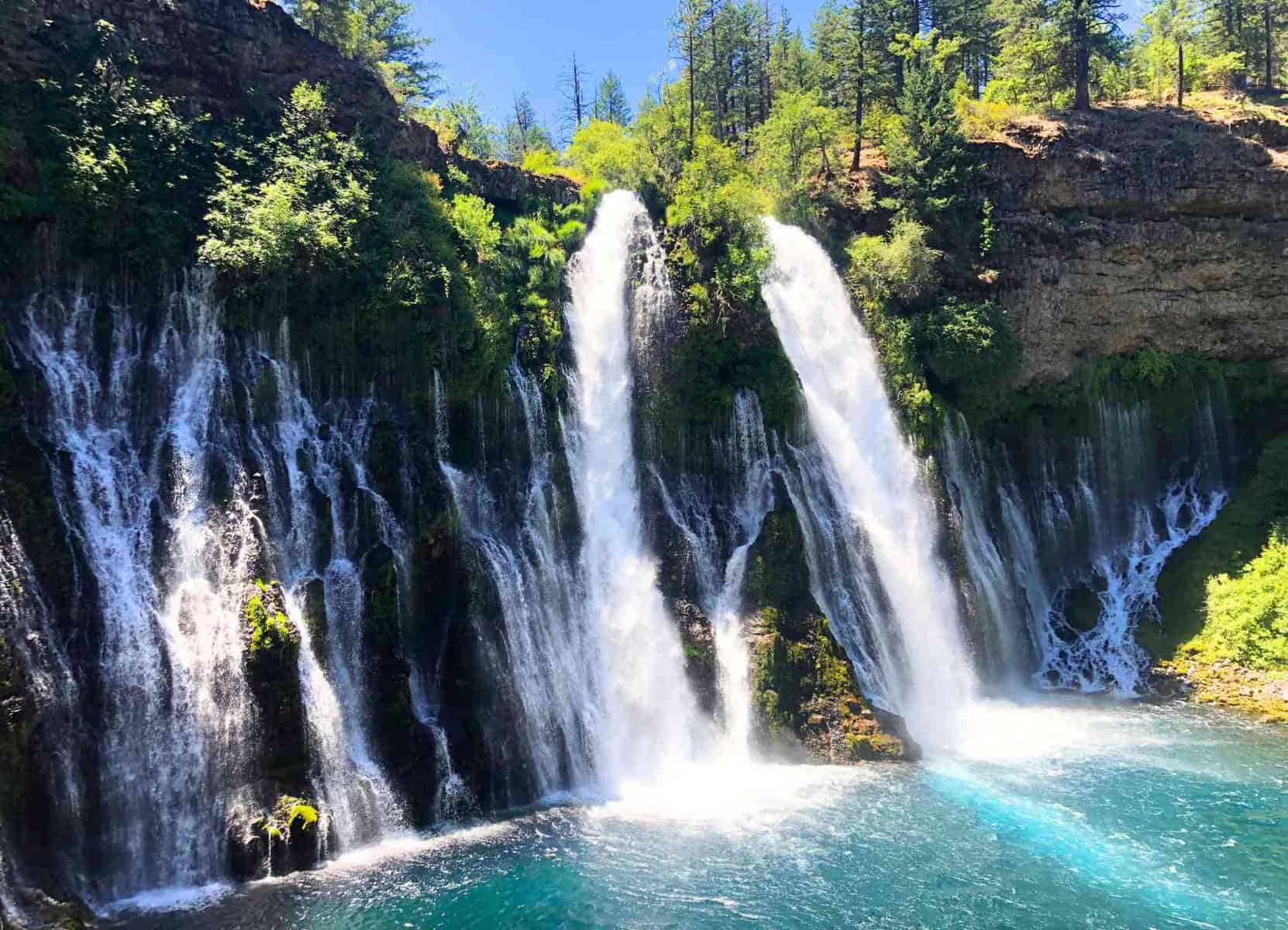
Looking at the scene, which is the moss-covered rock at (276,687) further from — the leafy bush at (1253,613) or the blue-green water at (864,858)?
the leafy bush at (1253,613)

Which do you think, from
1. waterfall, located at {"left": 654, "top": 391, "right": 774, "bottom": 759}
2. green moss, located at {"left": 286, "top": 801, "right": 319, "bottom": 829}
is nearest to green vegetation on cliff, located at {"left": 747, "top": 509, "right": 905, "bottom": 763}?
waterfall, located at {"left": 654, "top": 391, "right": 774, "bottom": 759}

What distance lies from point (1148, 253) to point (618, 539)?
25.0 m

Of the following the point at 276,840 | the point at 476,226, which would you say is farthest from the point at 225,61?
the point at 276,840

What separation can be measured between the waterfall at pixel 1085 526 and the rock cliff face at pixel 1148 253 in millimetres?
2847

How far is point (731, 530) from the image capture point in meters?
23.3

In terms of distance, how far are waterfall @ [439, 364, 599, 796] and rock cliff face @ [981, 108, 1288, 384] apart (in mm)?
20297

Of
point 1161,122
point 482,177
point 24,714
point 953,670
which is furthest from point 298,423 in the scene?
point 1161,122

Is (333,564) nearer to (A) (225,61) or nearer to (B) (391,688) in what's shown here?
(B) (391,688)

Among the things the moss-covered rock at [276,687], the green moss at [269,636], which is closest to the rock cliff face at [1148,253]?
the green moss at [269,636]

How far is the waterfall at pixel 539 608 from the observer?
60.9ft

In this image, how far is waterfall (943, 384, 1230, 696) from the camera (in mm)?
26328

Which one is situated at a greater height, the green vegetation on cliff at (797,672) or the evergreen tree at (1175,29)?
the evergreen tree at (1175,29)

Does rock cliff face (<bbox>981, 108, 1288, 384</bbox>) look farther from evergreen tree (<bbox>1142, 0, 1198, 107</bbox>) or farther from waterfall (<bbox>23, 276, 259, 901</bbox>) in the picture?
waterfall (<bbox>23, 276, 259, 901</bbox>)

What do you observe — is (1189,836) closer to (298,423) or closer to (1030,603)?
(1030,603)
